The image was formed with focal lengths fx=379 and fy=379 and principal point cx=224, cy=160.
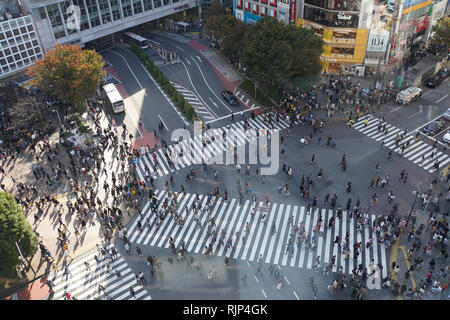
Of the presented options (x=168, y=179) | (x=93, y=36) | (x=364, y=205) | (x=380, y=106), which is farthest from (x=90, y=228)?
(x=93, y=36)

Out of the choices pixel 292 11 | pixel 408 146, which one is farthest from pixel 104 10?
pixel 408 146

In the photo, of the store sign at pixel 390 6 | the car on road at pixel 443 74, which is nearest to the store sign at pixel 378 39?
the store sign at pixel 390 6

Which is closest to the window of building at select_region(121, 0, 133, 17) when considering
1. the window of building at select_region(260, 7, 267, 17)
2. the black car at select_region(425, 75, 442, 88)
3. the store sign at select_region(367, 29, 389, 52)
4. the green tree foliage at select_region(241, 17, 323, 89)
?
the window of building at select_region(260, 7, 267, 17)

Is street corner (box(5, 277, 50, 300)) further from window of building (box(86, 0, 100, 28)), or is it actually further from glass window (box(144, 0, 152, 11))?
glass window (box(144, 0, 152, 11))

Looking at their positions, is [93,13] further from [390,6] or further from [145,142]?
[390,6]

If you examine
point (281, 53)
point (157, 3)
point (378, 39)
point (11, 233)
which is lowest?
point (11, 233)

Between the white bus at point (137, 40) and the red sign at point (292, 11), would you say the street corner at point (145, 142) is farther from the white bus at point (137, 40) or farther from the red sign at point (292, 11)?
the white bus at point (137, 40)

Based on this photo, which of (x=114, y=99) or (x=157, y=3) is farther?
(x=157, y=3)

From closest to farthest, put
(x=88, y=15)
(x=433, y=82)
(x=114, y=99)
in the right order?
(x=114, y=99) → (x=433, y=82) → (x=88, y=15)
